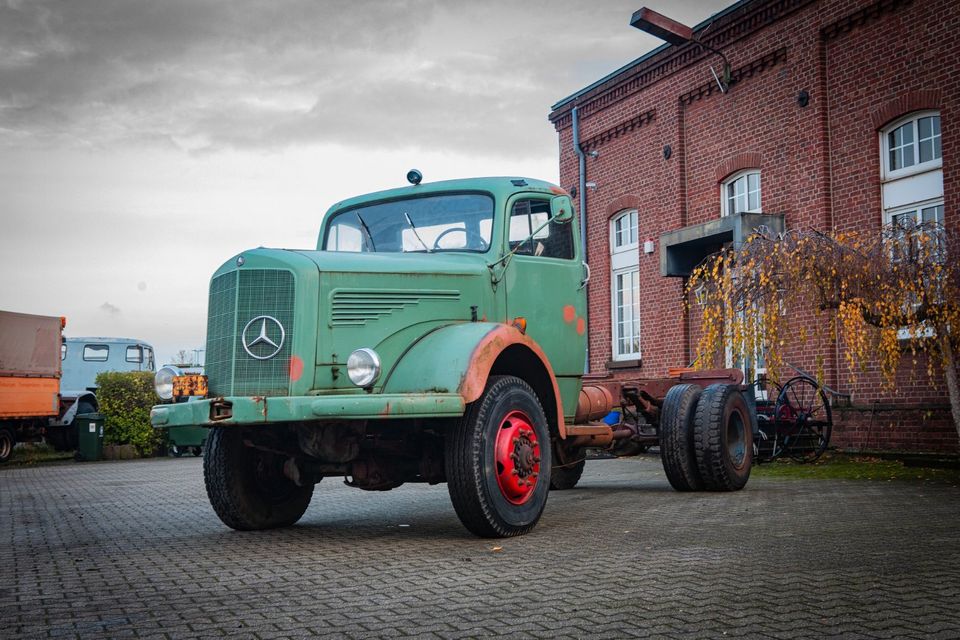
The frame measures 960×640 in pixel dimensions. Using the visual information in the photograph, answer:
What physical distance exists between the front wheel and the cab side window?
1346 millimetres

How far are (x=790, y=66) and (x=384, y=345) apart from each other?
11.1m

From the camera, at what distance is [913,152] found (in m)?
13.5

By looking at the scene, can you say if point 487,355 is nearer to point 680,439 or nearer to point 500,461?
point 500,461

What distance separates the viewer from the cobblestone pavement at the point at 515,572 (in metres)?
4.16

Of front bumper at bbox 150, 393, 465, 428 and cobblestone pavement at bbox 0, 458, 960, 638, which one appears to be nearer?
cobblestone pavement at bbox 0, 458, 960, 638

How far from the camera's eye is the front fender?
6.35 meters

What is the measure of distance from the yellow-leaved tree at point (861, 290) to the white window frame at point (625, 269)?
6.78 m

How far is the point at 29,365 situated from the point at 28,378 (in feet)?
1.00

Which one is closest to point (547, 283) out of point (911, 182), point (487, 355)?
point (487, 355)

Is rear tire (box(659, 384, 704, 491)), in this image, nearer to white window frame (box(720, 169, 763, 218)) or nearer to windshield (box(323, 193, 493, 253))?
windshield (box(323, 193, 493, 253))

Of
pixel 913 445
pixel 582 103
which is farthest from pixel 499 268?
pixel 582 103

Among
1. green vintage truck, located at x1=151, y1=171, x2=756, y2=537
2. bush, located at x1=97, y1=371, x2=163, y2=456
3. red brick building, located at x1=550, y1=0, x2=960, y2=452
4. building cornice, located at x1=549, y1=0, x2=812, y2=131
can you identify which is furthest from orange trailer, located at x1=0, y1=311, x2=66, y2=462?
green vintage truck, located at x1=151, y1=171, x2=756, y2=537

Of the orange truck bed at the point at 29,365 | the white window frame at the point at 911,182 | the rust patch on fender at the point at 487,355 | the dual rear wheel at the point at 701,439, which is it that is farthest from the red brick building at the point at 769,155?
the orange truck bed at the point at 29,365

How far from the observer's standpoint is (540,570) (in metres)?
5.37
